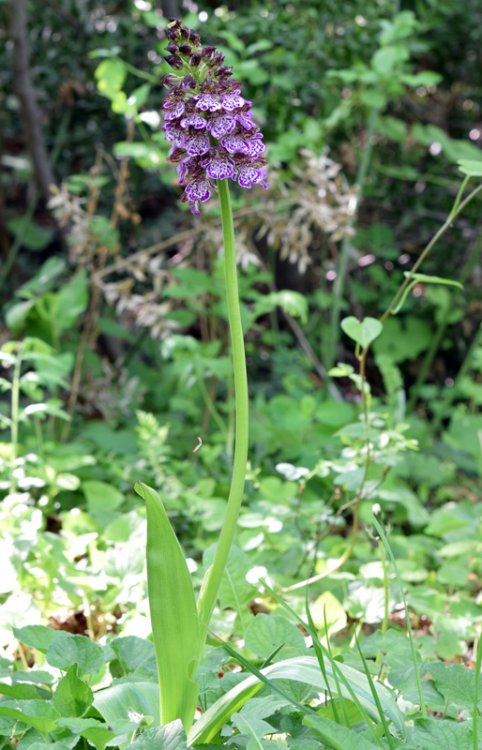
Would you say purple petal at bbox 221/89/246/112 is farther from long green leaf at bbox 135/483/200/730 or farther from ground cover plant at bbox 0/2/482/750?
long green leaf at bbox 135/483/200/730

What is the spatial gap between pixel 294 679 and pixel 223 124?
25.5 inches

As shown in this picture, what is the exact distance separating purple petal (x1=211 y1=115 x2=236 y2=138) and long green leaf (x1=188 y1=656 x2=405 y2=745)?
2.07ft

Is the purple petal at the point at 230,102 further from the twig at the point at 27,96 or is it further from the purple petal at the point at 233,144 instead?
the twig at the point at 27,96

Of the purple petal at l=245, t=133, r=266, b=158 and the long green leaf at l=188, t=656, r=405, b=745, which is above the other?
the purple petal at l=245, t=133, r=266, b=158

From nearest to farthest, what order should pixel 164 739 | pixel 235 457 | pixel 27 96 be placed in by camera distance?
pixel 164 739
pixel 235 457
pixel 27 96

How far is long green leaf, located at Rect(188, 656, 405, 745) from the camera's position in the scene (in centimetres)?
101

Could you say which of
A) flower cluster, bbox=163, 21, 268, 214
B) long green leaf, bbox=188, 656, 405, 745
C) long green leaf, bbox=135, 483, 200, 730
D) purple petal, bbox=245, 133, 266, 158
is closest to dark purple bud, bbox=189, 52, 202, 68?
flower cluster, bbox=163, 21, 268, 214

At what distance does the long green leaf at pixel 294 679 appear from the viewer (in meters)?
1.01

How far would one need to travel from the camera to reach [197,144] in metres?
1.03

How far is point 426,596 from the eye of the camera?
5.81 ft

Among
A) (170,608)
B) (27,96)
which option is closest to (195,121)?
(170,608)

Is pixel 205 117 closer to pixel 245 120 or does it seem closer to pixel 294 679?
pixel 245 120

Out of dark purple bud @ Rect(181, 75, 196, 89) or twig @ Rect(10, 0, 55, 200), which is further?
twig @ Rect(10, 0, 55, 200)

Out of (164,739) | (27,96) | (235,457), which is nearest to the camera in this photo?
(164,739)
